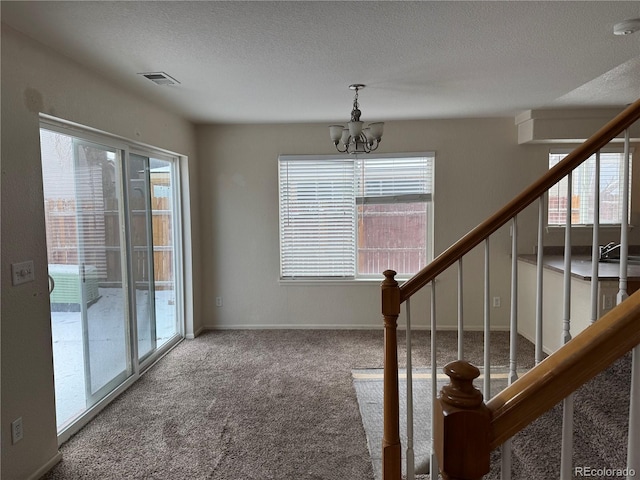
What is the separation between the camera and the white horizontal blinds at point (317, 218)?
190 inches

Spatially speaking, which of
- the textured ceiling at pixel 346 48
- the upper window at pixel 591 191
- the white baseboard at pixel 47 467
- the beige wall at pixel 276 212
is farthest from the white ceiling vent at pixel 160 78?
the upper window at pixel 591 191

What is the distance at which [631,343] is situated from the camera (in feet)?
2.22

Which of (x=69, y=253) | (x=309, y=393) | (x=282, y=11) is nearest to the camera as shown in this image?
(x=282, y=11)

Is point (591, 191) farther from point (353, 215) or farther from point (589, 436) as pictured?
point (589, 436)

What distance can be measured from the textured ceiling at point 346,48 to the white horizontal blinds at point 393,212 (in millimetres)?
1053

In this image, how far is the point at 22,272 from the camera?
2.17 meters

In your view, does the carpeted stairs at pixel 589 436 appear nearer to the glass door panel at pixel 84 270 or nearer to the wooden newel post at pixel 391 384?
the wooden newel post at pixel 391 384

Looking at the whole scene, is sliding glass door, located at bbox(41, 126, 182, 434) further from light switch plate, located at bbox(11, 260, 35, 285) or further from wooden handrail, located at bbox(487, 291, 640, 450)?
wooden handrail, located at bbox(487, 291, 640, 450)

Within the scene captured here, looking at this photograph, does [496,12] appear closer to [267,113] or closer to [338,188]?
[267,113]

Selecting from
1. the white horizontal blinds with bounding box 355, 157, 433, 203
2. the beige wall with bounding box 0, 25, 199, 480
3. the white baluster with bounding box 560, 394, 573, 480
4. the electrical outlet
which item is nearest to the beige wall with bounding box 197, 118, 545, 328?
the white horizontal blinds with bounding box 355, 157, 433, 203

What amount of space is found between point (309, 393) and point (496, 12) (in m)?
2.79

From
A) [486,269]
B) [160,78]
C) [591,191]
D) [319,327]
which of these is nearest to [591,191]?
[591,191]

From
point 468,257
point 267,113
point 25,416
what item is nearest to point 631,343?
point 25,416

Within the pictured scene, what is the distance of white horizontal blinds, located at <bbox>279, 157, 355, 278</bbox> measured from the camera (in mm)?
4824
